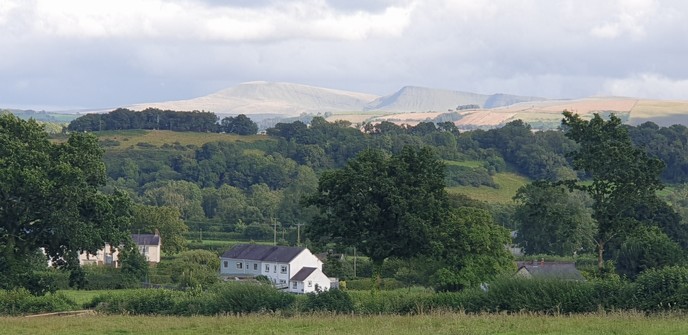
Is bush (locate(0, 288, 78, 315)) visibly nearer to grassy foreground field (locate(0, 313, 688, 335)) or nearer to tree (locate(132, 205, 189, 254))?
grassy foreground field (locate(0, 313, 688, 335))

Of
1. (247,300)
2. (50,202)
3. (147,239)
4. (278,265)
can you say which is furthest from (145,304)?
(147,239)

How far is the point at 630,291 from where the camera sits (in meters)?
36.9

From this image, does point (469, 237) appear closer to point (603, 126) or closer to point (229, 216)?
point (603, 126)

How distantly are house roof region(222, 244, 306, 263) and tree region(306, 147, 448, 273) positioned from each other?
55.7m

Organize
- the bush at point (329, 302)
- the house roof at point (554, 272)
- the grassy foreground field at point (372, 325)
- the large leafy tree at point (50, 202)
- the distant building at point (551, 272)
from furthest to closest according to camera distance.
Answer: the large leafy tree at point (50, 202), the house roof at point (554, 272), the distant building at point (551, 272), the bush at point (329, 302), the grassy foreground field at point (372, 325)

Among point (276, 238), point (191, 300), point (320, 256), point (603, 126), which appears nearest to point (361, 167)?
point (603, 126)

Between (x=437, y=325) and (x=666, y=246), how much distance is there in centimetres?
4678

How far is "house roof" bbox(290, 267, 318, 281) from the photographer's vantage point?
A: 348 feet

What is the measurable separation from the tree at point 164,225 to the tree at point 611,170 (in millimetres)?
74582

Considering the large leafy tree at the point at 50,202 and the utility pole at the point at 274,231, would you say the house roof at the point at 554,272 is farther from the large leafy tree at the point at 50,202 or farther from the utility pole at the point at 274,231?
the utility pole at the point at 274,231

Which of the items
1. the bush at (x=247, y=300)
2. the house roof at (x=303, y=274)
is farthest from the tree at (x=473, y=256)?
the house roof at (x=303, y=274)

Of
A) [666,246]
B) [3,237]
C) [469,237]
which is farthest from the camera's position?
[666,246]

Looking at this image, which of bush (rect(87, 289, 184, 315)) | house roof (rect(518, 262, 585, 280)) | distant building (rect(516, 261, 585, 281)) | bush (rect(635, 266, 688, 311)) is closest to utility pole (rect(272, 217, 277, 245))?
distant building (rect(516, 261, 585, 281))

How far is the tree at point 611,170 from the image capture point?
49219mm
